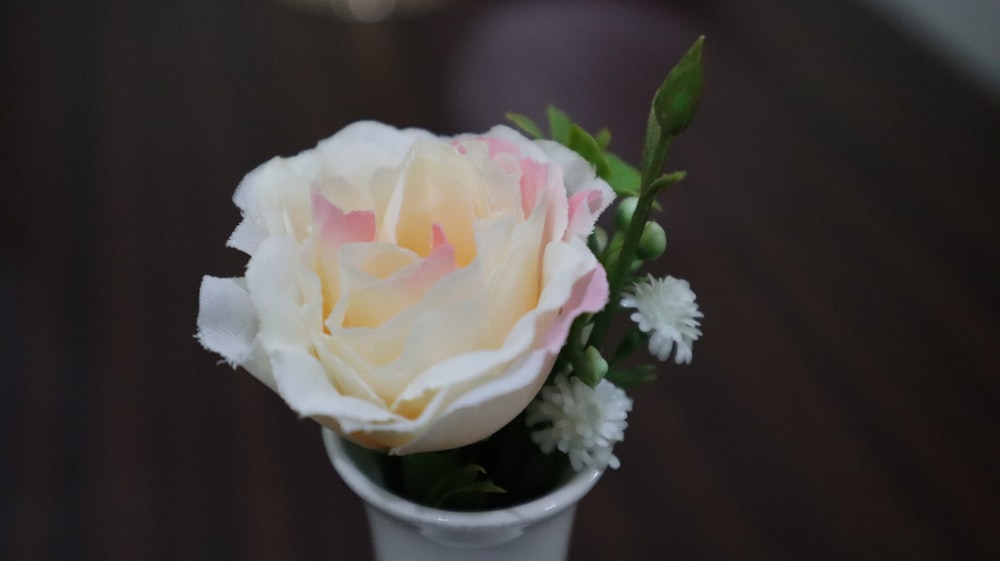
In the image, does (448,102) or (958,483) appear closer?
(958,483)

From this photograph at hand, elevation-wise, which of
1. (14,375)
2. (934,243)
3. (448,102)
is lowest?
(14,375)

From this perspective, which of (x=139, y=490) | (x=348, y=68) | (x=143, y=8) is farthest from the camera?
(x=143, y=8)

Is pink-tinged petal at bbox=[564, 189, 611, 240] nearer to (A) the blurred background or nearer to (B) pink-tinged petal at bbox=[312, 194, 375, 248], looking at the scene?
(B) pink-tinged petal at bbox=[312, 194, 375, 248]

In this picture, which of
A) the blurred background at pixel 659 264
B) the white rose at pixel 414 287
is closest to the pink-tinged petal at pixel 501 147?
the white rose at pixel 414 287

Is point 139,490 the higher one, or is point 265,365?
point 265,365

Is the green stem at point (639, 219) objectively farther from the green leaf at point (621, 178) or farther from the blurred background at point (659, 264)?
the blurred background at point (659, 264)

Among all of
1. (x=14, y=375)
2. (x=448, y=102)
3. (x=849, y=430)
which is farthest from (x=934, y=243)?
(x=14, y=375)

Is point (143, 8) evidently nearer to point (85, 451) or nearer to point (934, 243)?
point (85, 451)
